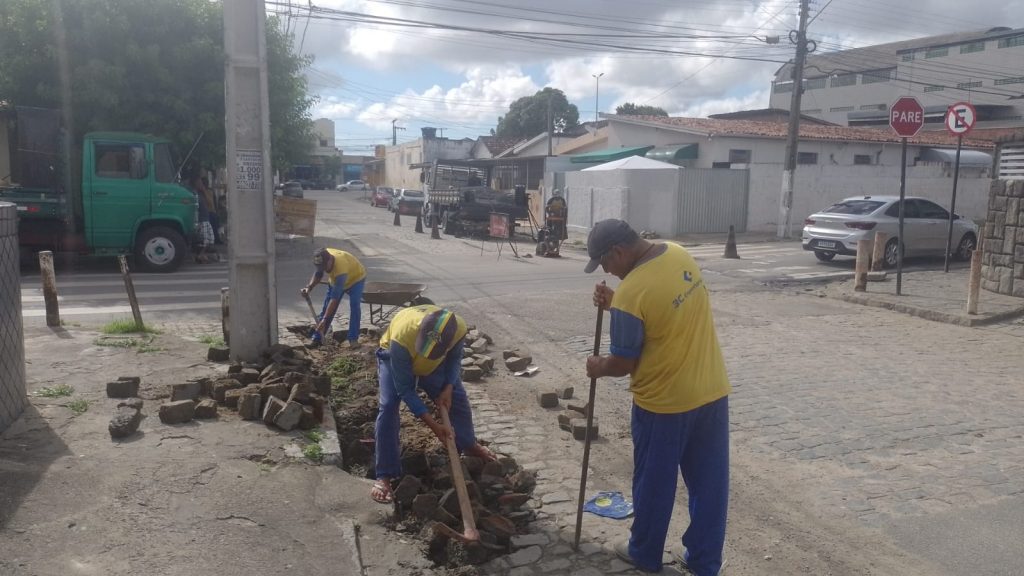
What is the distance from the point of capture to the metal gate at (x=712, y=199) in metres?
24.1

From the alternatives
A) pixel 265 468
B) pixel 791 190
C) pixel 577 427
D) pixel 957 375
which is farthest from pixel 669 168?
pixel 265 468

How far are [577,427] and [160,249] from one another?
Answer: 11309 mm

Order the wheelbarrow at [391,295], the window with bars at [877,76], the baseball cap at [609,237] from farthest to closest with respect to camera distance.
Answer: the window with bars at [877,76] → the wheelbarrow at [391,295] → the baseball cap at [609,237]

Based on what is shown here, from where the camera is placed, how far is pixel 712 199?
2450cm

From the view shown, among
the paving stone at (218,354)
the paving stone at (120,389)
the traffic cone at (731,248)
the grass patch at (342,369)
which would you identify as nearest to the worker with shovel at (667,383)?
the paving stone at (120,389)

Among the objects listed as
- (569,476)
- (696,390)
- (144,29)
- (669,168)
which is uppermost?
(144,29)

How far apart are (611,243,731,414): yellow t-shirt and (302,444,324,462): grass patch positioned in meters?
2.35

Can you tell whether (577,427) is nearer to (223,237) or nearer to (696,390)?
(696,390)

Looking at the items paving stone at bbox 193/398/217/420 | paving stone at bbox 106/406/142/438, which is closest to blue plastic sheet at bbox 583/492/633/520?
paving stone at bbox 193/398/217/420

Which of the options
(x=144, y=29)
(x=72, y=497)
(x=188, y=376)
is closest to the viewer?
(x=72, y=497)

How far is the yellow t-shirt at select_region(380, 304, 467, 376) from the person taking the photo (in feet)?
14.8

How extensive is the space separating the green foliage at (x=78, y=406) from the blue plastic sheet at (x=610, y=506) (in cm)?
348

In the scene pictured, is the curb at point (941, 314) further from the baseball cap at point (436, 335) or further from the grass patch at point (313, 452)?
the grass patch at point (313, 452)

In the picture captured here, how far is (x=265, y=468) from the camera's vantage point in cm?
471
